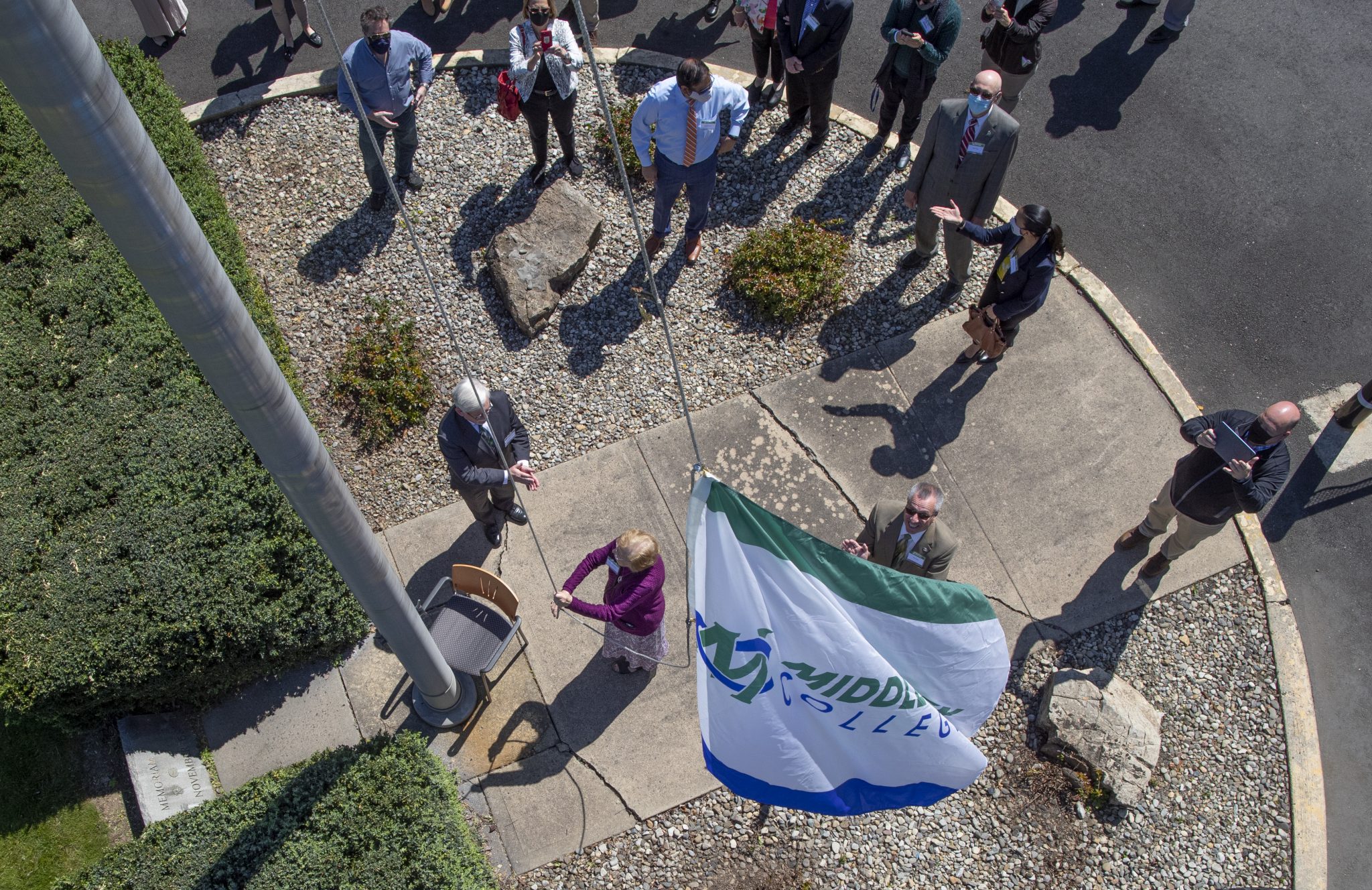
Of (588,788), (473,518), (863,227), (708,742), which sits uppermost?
(708,742)

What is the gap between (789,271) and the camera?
8.23 meters

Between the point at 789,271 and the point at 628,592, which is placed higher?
the point at 628,592

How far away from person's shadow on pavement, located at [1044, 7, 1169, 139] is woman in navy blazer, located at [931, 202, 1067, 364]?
2783mm

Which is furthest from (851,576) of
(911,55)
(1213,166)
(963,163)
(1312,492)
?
(1213,166)

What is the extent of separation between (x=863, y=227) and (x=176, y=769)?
6869 millimetres

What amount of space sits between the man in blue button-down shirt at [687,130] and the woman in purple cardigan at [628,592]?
3191mm

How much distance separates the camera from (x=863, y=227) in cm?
873

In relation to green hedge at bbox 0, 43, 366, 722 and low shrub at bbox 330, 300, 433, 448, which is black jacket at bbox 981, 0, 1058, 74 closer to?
low shrub at bbox 330, 300, 433, 448

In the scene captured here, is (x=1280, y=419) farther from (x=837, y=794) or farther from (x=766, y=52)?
(x=766, y=52)

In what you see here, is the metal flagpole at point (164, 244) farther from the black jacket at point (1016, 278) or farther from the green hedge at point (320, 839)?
the black jacket at point (1016, 278)

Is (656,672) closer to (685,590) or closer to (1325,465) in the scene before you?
(685,590)

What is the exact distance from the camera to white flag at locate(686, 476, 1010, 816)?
4543 millimetres

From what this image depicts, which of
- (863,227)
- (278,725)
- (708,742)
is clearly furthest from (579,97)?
(708,742)

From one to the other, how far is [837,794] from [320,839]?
303cm
